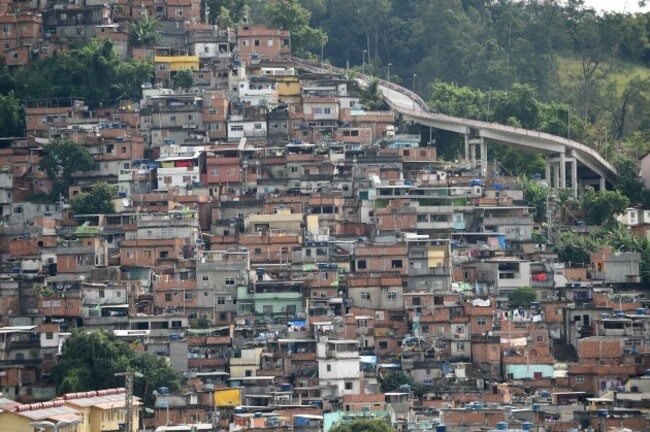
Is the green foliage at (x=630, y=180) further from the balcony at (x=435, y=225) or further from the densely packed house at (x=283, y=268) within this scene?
the balcony at (x=435, y=225)

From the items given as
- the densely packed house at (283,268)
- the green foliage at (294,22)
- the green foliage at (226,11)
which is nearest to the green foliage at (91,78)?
the densely packed house at (283,268)

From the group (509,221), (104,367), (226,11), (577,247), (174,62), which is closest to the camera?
(104,367)

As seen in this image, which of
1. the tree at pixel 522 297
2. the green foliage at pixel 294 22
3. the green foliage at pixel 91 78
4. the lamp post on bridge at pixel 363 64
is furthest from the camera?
the lamp post on bridge at pixel 363 64

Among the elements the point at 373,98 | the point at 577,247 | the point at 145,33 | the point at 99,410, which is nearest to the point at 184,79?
the point at 145,33

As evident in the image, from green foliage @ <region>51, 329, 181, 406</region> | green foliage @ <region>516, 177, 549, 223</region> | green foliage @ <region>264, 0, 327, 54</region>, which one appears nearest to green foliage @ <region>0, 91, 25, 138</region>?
green foliage @ <region>264, 0, 327, 54</region>

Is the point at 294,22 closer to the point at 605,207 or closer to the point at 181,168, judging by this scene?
the point at 181,168
